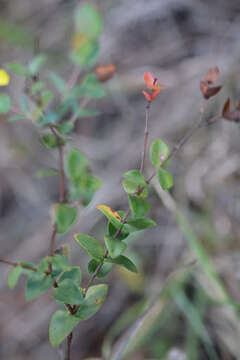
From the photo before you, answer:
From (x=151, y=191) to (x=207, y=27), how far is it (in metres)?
1.04

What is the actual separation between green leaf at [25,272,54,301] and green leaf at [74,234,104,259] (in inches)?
3.7

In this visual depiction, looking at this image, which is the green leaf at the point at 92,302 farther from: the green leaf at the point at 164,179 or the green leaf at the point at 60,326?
the green leaf at the point at 164,179

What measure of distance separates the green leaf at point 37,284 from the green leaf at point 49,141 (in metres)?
0.25

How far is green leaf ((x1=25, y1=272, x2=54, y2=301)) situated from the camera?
0.65m

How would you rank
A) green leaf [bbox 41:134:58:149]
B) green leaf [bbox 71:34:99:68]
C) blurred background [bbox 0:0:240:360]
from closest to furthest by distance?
green leaf [bbox 41:134:58:149] → green leaf [bbox 71:34:99:68] → blurred background [bbox 0:0:240:360]

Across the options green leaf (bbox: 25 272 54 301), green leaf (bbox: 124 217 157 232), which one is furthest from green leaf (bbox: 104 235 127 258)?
green leaf (bbox: 25 272 54 301)

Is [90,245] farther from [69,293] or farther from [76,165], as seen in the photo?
[76,165]

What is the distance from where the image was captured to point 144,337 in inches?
52.1

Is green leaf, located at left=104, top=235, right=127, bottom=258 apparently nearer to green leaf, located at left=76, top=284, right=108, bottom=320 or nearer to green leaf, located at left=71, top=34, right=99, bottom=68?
green leaf, located at left=76, top=284, right=108, bottom=320

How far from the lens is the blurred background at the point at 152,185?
1.41m

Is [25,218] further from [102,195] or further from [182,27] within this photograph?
[182,27]

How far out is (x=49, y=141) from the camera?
749 millimetres

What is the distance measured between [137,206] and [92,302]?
0.21 meters

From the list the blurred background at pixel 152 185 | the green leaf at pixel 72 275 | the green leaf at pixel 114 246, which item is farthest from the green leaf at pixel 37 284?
the blurred background at pixel 152 185
